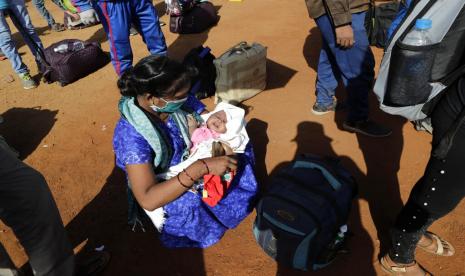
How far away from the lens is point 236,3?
8.03 meters

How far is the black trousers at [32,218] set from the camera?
6.30ft

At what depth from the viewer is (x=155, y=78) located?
2.20m

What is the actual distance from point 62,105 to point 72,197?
82.3 inches

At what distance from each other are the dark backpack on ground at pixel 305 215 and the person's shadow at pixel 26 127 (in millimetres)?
3226

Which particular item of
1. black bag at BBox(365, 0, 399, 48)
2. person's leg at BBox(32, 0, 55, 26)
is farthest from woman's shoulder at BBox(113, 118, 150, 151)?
person's leg at BBox(32, 0, 55, 26)

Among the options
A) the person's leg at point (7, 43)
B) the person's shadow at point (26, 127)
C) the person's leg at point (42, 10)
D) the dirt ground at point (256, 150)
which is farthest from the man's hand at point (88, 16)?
the person's shadow at point (26, 127)

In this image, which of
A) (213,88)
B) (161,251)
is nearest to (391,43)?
(161,251)

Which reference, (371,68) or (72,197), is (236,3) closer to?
(371,68)

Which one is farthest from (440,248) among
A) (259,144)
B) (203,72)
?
(203,72)

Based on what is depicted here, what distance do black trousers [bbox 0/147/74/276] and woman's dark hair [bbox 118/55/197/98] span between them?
2.58 ft

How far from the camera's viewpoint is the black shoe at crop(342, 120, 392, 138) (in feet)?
12.0

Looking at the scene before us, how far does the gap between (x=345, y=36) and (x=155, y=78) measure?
1742 mm

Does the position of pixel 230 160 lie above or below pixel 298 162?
above

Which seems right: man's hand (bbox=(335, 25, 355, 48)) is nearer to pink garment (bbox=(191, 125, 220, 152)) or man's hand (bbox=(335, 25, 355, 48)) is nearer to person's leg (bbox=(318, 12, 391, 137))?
person's leg (bbox=(318, 12, 391, 137))
